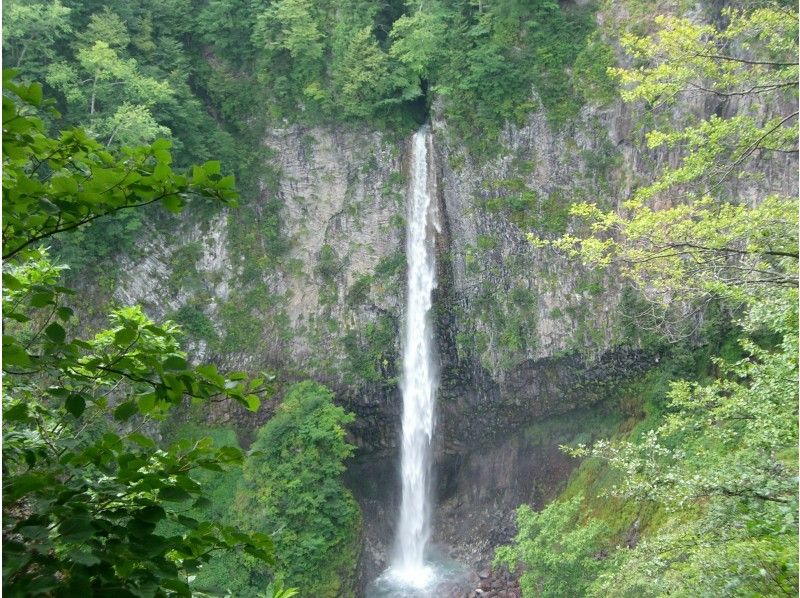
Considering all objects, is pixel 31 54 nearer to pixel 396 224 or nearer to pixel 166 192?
pixel 396 224

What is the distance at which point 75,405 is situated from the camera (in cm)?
164

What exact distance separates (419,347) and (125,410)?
15.6 metres

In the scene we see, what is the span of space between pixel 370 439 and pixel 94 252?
944 cm


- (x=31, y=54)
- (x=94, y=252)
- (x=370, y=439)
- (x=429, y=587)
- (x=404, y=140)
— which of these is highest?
(x=31, y=54)

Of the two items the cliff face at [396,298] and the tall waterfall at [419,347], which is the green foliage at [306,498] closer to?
the cliff face at [396,298]

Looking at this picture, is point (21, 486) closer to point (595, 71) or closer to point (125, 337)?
point (125, 337)

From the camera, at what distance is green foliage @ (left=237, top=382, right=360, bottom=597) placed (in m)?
12.8

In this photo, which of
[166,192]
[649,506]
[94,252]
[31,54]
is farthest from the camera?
[94,252]

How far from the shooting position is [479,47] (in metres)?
15.8

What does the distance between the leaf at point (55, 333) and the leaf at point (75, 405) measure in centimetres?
17

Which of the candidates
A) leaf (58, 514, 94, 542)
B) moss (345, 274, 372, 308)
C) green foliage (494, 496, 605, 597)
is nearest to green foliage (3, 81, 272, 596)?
leaf (58, 514, 94, 542)

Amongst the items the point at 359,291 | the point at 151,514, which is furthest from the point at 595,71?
the point at 151,514

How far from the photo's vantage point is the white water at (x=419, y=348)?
17094mm

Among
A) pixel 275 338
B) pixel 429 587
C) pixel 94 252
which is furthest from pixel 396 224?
pixel 429 587
